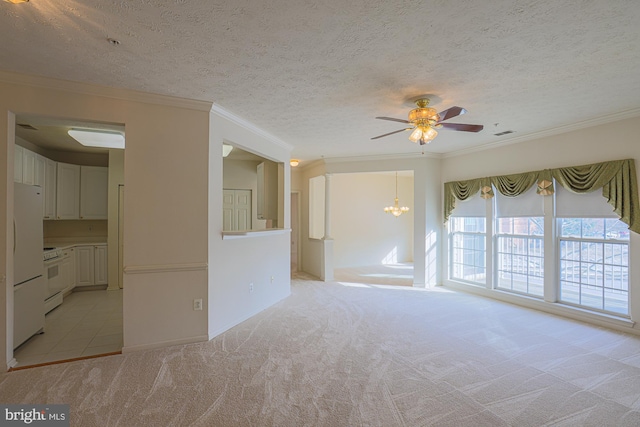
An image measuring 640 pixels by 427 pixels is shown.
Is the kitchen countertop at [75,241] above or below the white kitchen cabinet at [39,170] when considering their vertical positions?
below

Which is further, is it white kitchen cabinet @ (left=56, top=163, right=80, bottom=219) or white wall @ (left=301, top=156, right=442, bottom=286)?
white wall @ (left=301, top=156, right=442, bottom=286)

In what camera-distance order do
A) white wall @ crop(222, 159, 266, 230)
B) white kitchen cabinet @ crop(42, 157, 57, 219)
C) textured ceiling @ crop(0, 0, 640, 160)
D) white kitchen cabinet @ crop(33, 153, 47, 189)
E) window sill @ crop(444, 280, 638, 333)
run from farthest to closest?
white wall @ crop(222, 159, 266, 230)
white kitchen cabinet @ crop(42, 157, 57, 219)
white kitchen cabinet @ crop(33, 153, 47, 189)
window sill @ crop(444, 280, 638, 333)
textured ceiling @ crop(0, 0, 640, 160)

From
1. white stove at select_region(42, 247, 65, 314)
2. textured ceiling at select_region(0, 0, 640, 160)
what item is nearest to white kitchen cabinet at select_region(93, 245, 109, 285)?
white stove at select_region(42, 247, 65, 314)

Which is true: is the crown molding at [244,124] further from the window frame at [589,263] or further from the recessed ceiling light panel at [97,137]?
the window frame at [589,263]

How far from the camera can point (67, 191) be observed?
567 cm

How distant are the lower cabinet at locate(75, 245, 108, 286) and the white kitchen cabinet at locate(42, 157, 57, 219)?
726mm

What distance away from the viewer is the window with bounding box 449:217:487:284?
19.0 ft

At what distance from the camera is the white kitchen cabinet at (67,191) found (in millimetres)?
5547

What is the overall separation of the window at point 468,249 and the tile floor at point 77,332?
565cm

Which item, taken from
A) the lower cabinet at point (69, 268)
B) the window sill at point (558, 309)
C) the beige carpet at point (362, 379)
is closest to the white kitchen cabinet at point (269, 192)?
the beige carpet at point (362, 379)

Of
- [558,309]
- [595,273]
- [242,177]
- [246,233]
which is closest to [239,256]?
[246,233]

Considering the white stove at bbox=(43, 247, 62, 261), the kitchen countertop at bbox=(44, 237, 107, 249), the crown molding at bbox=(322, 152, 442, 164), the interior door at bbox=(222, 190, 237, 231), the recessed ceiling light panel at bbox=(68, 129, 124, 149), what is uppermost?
the crown molding at bbox=(322, 152, 442, 164)

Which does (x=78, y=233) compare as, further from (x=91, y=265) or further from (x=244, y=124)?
(x=244, y=124)

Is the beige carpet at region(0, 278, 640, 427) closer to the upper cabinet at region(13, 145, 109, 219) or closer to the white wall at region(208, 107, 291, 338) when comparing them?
the white wall at region(208, 107, 291, 338)
